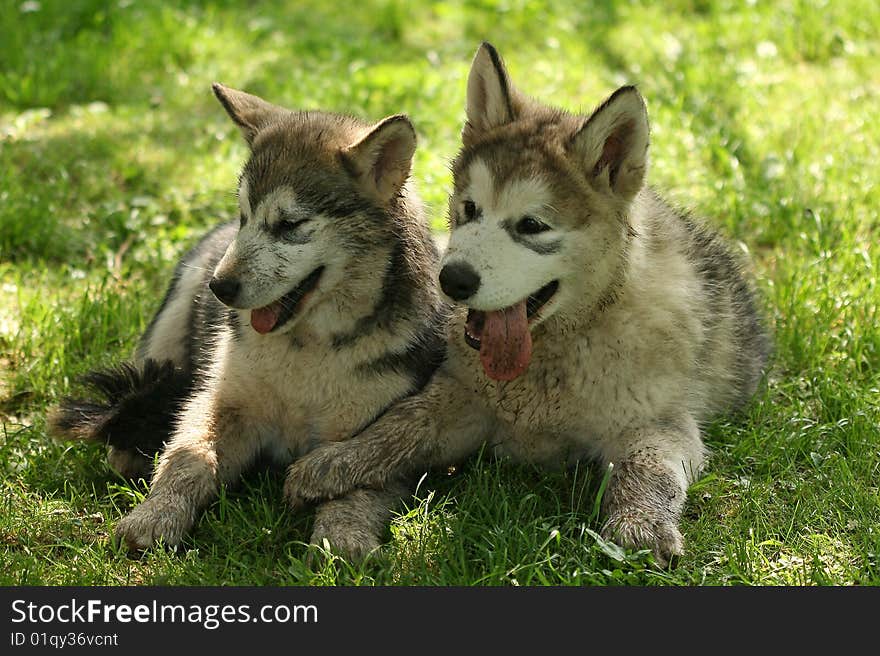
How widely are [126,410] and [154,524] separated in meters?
0.70

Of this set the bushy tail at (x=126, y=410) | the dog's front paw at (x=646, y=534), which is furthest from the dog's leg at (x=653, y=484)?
the bushy tail at (x=126, y=410)

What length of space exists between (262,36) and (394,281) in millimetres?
5198

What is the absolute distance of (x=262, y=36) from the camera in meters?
9.17

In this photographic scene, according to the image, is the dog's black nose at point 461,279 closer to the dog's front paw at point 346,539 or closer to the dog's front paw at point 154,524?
the dog's front paw at point 346,539

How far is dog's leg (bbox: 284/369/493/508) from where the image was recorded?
4418 mm

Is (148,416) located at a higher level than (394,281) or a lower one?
lower

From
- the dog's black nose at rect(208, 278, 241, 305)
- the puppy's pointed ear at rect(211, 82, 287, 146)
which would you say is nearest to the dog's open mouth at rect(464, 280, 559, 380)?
the dog's black nose at rect(208, 278, 241, 305)

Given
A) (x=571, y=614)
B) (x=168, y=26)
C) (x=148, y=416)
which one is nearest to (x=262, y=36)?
(x=168, y=26)

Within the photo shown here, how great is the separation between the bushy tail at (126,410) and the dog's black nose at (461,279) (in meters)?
1.39

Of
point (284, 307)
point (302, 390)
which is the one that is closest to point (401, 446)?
point (302, 390)

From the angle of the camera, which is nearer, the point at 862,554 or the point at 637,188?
the point at 862,554

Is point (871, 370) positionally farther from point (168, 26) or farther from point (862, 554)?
point (168, 26)

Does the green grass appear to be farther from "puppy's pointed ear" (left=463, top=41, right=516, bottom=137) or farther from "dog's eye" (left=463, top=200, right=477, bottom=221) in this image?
"puppy's pointed ear" (left=463, top=41, right=516, bottom=137)

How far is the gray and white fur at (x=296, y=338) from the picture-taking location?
433 centimetres
